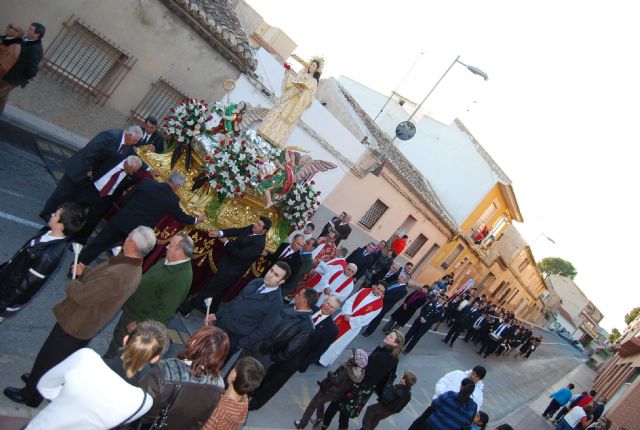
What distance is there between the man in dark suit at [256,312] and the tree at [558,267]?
9202 centimetres

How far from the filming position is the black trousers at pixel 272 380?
6.71 m

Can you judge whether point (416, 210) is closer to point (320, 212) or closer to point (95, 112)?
point (320, 212)

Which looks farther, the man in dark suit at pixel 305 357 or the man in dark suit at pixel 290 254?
the man in dark suit at pixel 290 254

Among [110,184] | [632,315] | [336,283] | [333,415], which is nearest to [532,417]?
[336,283]

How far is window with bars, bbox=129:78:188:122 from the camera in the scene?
13.5 meters

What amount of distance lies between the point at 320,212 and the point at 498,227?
21.5m

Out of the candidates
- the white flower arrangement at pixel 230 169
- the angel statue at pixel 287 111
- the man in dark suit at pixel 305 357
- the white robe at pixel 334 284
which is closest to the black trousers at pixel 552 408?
the white robe at pixel 334 284

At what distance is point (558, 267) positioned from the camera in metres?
90.7

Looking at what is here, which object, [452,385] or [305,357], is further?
[452,385]

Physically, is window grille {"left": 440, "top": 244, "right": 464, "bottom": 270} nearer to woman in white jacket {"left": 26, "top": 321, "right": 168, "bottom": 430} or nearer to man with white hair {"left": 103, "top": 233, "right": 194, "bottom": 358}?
man with white hair {"left": 103, "top": 233, "right": 194, "bottom": 358}

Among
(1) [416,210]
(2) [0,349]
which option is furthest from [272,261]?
(1) [416,210]

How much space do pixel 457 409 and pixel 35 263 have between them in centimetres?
577

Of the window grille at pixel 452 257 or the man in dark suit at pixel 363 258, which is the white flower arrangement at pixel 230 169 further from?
the window grille at pixel 452 257

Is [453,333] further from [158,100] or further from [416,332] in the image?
[158,100]
